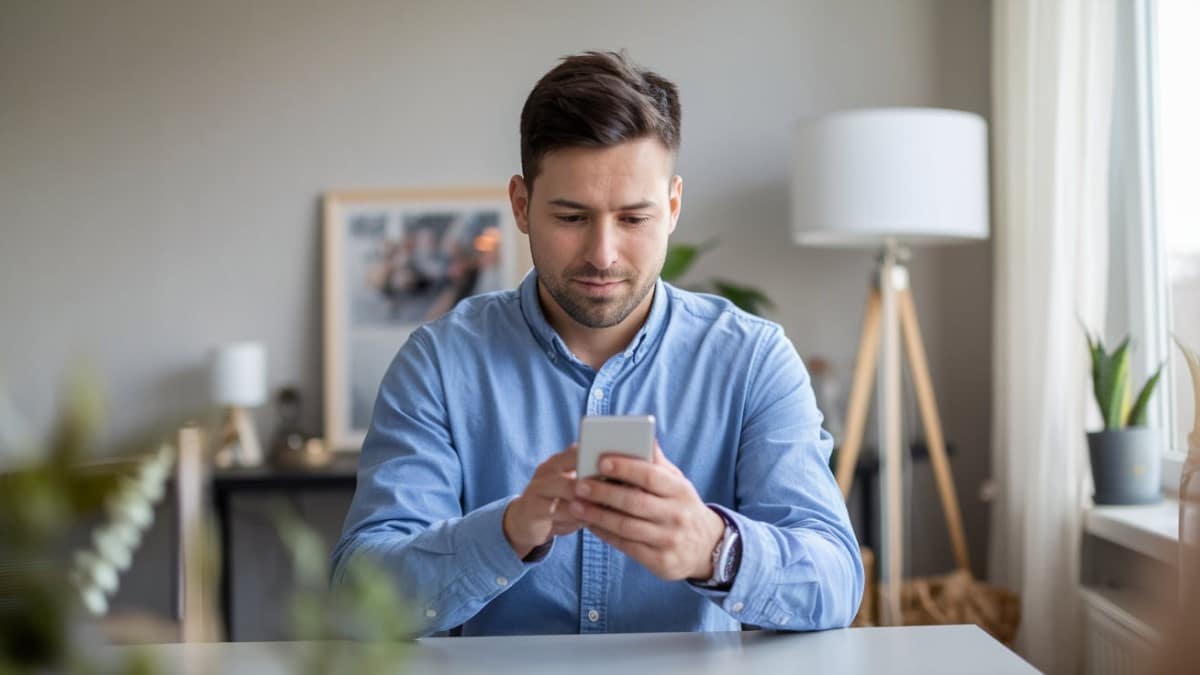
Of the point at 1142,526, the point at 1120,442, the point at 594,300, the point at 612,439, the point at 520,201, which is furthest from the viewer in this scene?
the point at 1120,442

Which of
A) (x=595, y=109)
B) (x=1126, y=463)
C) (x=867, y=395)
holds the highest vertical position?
(x=595, y=109)

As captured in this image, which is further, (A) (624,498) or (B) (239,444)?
(B) (239,444)

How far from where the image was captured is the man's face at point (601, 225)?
5.07 feet

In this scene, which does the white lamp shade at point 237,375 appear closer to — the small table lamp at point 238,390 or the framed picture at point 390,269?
the small table lamp at point 238,390

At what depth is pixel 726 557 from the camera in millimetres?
1300

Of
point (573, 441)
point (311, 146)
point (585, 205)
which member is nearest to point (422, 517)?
point (573, 441)

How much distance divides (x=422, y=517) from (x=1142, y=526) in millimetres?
1558

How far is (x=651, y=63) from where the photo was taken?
12.2 ft

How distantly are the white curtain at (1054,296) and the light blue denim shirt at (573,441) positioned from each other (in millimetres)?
1328

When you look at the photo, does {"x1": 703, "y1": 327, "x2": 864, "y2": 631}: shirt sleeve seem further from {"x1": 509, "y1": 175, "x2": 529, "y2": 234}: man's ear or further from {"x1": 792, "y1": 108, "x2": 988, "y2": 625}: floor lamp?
{"x1": 792, "y1": 108, "x2": 988, "y2": 625}: floor lamp

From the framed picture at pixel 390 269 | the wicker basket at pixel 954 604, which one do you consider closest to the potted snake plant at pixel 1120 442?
the wicker basket at pixel 954 604

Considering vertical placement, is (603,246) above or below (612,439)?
above

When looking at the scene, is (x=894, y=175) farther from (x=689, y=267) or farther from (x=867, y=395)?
(x=689, y=267)

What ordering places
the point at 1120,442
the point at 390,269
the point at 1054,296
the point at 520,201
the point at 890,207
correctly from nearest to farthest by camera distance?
the point at 520,201 → the point at 1120,442 → the point at 1054,296 → the point at 890,207 → the point at 390,269
